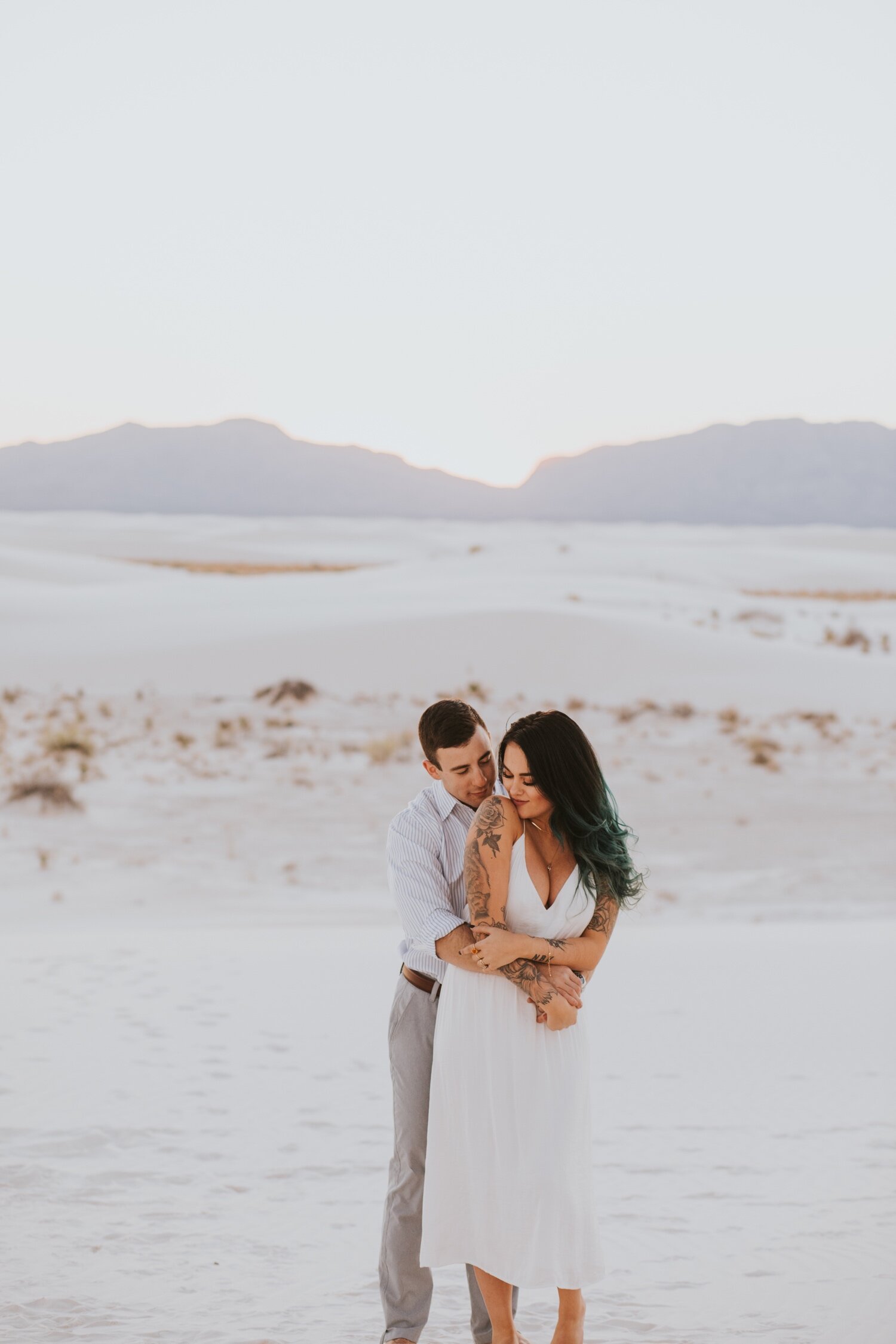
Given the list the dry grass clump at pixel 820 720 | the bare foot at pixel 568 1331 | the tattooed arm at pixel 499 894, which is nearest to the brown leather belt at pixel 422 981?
the tattooed arm at pixel 499 894

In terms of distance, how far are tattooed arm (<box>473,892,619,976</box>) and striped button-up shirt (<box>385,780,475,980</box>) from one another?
14cm

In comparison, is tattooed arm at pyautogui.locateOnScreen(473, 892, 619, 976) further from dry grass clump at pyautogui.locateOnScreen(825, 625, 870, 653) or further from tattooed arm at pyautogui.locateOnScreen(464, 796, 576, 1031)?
dry grass clump at pyautogui.locateOnScreen(825, 625, 870, 653)

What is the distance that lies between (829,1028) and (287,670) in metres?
15.2

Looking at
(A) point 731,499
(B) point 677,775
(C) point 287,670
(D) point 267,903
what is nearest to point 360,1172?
(D) point 267,903

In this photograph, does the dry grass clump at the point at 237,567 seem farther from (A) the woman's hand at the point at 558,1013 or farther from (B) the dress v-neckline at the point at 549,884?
(A) the woman's hand at the point at 558,1013

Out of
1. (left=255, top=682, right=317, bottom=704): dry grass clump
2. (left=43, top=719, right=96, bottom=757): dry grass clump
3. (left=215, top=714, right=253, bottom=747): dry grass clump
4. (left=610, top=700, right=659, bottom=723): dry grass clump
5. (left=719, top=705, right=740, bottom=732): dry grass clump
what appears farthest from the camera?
(left=255, top=682, right=317, bottom=704): dry grass clump

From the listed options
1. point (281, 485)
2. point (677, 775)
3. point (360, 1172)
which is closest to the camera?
point (360, 1172)

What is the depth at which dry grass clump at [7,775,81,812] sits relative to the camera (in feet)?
44.3

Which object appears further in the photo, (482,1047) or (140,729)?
(140,729)

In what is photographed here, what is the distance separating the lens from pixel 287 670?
2162 cm

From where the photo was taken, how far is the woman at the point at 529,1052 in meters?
3.22

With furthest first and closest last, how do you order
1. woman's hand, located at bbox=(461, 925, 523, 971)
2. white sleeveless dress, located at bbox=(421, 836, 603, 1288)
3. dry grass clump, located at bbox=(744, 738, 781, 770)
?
dry grass clump, located at bbox=(744, 738, 781, 770) → white sleeveless dress, located at bbox=(421, 836, 603, 1288) → woman's hand, located at bbox=(461, 925, 523, 971)

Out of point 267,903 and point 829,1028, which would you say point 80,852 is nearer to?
point 267,903

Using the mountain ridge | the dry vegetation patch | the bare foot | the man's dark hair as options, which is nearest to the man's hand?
the man's dark hair
